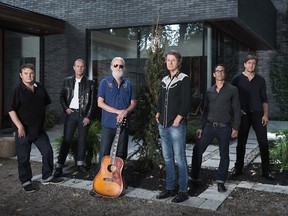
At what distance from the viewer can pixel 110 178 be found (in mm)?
4582

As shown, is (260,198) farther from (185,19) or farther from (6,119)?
(6,119)

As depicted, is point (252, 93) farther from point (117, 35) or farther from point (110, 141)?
point (117, 35)

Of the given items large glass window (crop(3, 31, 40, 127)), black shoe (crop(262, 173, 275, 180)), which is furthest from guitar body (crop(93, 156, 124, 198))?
large glass window (crop(3, 31, 40, 127))

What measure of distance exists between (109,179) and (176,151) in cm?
91

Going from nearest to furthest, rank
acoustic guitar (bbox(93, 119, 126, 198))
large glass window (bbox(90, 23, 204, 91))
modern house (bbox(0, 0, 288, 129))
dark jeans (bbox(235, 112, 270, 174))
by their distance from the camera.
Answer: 1. acoustic guitar (bbox(93, 119, 126, 198))
2. dark jeans (bbox(235, 112, 270, 174))
3. modern house (bbox(0, 0, 288, 129))
4. large glass window (bbox(90, 23, 204, 91))

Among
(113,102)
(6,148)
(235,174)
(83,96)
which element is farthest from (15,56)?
(235,174)

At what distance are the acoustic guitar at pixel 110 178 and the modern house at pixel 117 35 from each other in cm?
559

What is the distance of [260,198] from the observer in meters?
4.59

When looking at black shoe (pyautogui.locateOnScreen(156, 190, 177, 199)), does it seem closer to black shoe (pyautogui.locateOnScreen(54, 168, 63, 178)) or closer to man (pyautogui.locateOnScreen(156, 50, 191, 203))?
man (pyautogui.locateOnScreen(156, 50, 191, 203))

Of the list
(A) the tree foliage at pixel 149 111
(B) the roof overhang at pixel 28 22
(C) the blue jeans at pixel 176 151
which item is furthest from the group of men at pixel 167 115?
(B) the roof overhang at pixel 28 22

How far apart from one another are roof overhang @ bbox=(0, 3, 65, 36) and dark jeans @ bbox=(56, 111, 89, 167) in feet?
17.1

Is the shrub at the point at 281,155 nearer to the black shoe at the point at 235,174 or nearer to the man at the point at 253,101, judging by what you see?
the man at the point at 253,101

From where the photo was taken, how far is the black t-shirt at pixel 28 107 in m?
4.86

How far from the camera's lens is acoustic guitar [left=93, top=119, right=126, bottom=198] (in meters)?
4.52
